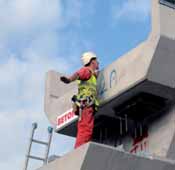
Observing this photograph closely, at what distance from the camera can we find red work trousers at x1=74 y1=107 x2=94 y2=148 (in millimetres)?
12523

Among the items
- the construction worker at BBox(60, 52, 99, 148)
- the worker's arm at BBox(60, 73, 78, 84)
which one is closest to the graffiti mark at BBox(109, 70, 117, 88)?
the construction worker at BBox(60, 52, 99, 148)

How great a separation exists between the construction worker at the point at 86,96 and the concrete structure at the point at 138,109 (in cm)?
48

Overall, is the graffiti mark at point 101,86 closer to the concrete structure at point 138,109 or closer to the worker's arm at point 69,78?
the concrete structure at point 138,109

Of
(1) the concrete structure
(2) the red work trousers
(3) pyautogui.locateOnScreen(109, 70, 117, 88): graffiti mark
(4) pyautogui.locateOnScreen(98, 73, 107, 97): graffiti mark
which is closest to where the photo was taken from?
(1) the concrete structure

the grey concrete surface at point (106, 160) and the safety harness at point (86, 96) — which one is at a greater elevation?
the safety harness at point (86, 96)

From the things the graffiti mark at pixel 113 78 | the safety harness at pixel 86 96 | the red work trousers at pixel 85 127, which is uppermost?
the graffiti mark at pixel 113 78

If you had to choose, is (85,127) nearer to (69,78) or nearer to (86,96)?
(86,96)

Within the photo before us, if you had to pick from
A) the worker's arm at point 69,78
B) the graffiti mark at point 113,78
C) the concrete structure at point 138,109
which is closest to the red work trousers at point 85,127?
the concrete structure at point 138,109

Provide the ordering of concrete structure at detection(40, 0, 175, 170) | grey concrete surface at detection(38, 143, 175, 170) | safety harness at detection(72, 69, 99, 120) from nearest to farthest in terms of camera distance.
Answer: grey concrete surface at detection(38, 143, 175, 170)
concrete structure at detection(40, 0, 175, 170)
safety harness at detection(72, 69, 99, 120)

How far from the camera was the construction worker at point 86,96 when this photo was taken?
41.4 feet

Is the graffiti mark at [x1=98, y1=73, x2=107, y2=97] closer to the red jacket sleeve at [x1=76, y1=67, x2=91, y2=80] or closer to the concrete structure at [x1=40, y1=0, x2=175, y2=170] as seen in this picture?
the concrete structure at [x1=40, y1=0, x2=175, y2=170]

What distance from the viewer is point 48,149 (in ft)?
47.5

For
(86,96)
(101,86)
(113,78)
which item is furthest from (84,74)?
(101,86)

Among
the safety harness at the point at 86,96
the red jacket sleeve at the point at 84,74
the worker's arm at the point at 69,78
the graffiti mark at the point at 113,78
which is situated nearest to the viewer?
the safety harness at the point at 86,96
